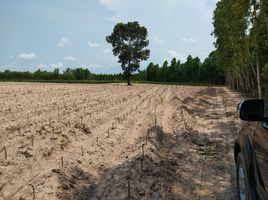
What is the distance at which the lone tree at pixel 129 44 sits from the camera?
56.8 meters

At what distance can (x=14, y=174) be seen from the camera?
24.9 feet

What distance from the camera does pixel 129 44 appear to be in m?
57.1

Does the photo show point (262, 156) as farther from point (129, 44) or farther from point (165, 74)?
point (165, 74)

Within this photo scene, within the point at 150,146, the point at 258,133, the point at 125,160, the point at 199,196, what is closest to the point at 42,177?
the point at 125,160

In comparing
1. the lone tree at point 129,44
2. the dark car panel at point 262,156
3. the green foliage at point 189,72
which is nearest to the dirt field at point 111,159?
the dark car panel at point 262,156

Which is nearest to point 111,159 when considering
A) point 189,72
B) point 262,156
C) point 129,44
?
point 262,156

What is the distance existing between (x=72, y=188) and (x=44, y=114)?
8.75 m

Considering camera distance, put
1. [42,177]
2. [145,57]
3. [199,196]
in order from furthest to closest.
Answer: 1. [145,57]
2. [42,177]
3. [199,196]

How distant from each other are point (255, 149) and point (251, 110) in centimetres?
41

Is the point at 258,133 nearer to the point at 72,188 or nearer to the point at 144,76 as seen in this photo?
the point at 72,188

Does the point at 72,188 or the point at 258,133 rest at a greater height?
the point at 258,133

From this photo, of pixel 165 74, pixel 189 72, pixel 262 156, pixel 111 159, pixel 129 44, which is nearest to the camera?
pixel 262 156

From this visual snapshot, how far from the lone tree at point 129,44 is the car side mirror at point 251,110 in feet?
173

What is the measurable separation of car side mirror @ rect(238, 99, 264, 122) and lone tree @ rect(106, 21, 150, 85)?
5279 cm
